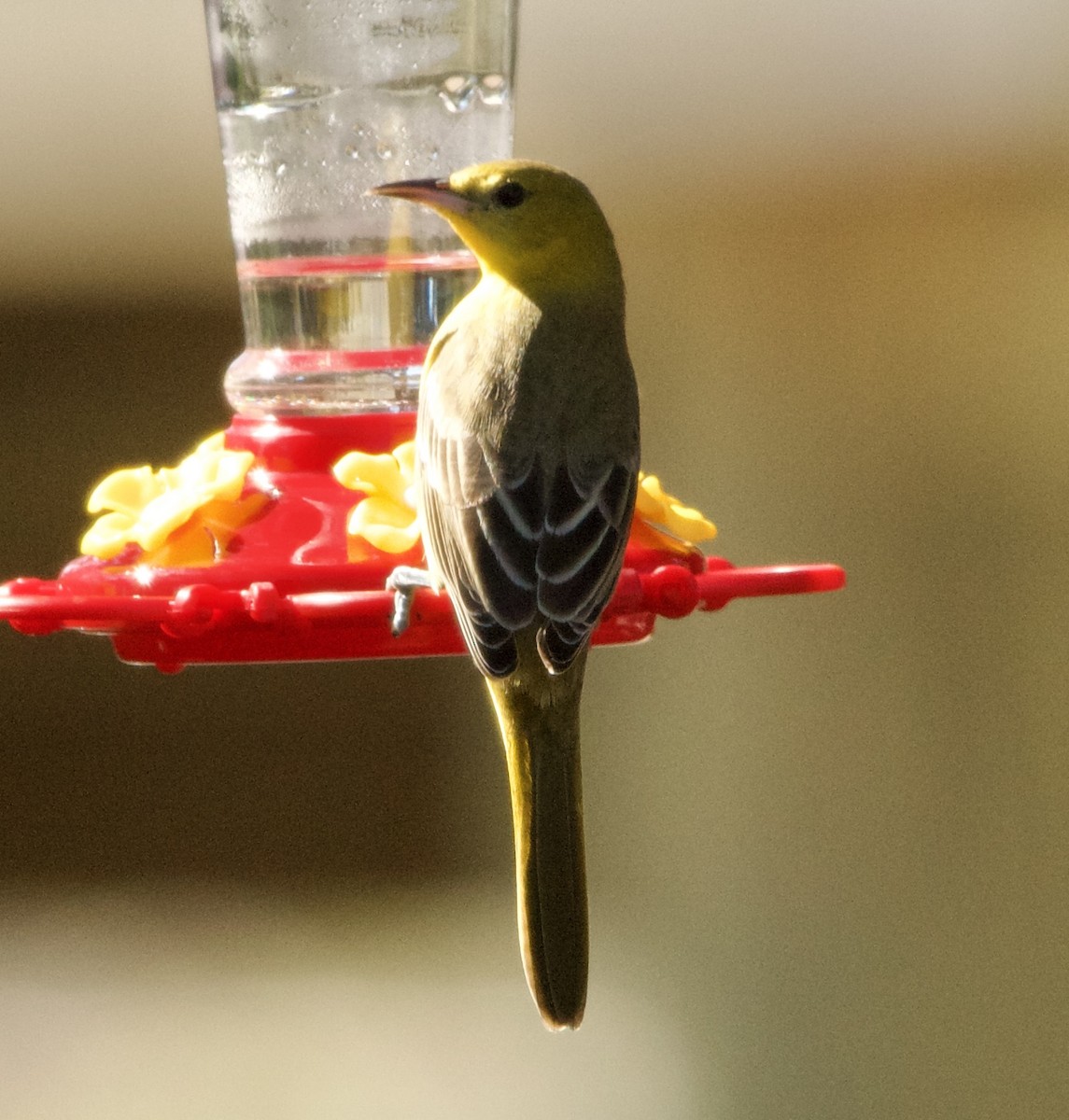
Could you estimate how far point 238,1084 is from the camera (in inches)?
345

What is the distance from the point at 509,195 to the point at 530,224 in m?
0.10

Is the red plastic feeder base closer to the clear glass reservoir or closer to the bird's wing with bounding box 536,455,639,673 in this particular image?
the bird's wing with bounding box 536,455,639,673

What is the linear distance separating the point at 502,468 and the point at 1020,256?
503 cm

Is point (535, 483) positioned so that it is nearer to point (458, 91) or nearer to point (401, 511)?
point (401, 511)

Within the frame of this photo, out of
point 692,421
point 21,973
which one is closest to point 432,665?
point 692,421

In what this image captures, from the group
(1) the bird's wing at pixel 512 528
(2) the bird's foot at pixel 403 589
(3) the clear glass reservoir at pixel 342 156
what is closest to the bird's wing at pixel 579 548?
(1) the bird's wing at pixel 512 528

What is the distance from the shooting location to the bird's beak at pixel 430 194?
10.3 feet

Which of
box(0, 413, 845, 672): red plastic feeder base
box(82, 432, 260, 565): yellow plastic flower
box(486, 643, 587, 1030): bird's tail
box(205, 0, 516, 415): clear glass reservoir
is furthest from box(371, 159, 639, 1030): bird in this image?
box(82, 432, 260, 565): yellow plastic flower

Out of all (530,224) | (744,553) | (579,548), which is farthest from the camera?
(744,553)

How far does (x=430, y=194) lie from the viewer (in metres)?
3.23

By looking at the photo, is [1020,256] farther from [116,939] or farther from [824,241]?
[116,939]

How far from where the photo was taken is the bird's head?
3.33 metres

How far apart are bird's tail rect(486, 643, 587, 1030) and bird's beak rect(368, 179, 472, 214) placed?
35.4 inches

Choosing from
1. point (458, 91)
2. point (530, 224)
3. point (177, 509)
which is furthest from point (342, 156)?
point (177, 509)
